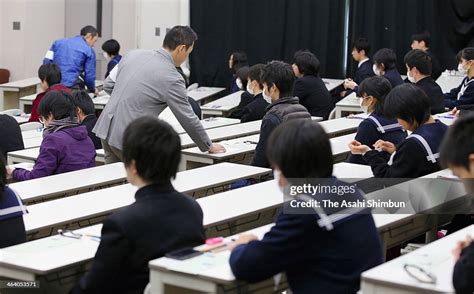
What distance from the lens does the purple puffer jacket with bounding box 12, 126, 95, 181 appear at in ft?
16.7


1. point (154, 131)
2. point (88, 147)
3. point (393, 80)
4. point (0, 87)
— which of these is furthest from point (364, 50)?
point (154, 131)

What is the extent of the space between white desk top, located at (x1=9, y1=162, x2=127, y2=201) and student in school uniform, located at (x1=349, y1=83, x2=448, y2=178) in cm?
155

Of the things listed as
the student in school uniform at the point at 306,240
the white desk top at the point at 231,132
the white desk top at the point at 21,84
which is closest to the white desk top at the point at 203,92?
the white desk top at the point at 21,84

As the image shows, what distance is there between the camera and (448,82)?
9.42 metres

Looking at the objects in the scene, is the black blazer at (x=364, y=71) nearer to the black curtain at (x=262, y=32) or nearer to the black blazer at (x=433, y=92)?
the black curtain at (x=262, y=32)

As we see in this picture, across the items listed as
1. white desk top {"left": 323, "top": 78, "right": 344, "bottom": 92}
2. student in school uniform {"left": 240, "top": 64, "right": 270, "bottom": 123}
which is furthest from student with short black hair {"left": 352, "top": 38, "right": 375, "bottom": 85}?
student in school uniform {"left": 240, "top": 64, "right": 270, "bottom": 123}

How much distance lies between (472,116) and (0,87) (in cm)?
922

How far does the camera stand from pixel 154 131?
2943mm

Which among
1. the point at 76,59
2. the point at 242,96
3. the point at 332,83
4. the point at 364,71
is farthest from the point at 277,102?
the point at 76,59

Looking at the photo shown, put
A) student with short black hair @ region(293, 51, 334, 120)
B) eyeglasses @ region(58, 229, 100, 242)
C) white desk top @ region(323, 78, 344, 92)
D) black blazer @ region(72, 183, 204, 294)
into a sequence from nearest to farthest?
black blazer @ region(72, 183, 204, 294), eyeglasses @ region(58, 229, 100, 242), student with short black hair @ region(293, 51, 334, 120), white desk top @ region(323, 78, 344, 92)

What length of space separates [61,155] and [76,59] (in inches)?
206

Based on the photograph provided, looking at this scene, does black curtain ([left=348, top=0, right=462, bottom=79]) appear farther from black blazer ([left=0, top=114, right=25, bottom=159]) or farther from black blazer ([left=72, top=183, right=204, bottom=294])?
black blazer ([left=72, top=183, right=204, bottom=294])

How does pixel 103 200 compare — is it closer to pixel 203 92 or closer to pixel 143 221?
pixel 143 221

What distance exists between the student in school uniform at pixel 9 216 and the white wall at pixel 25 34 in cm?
852
